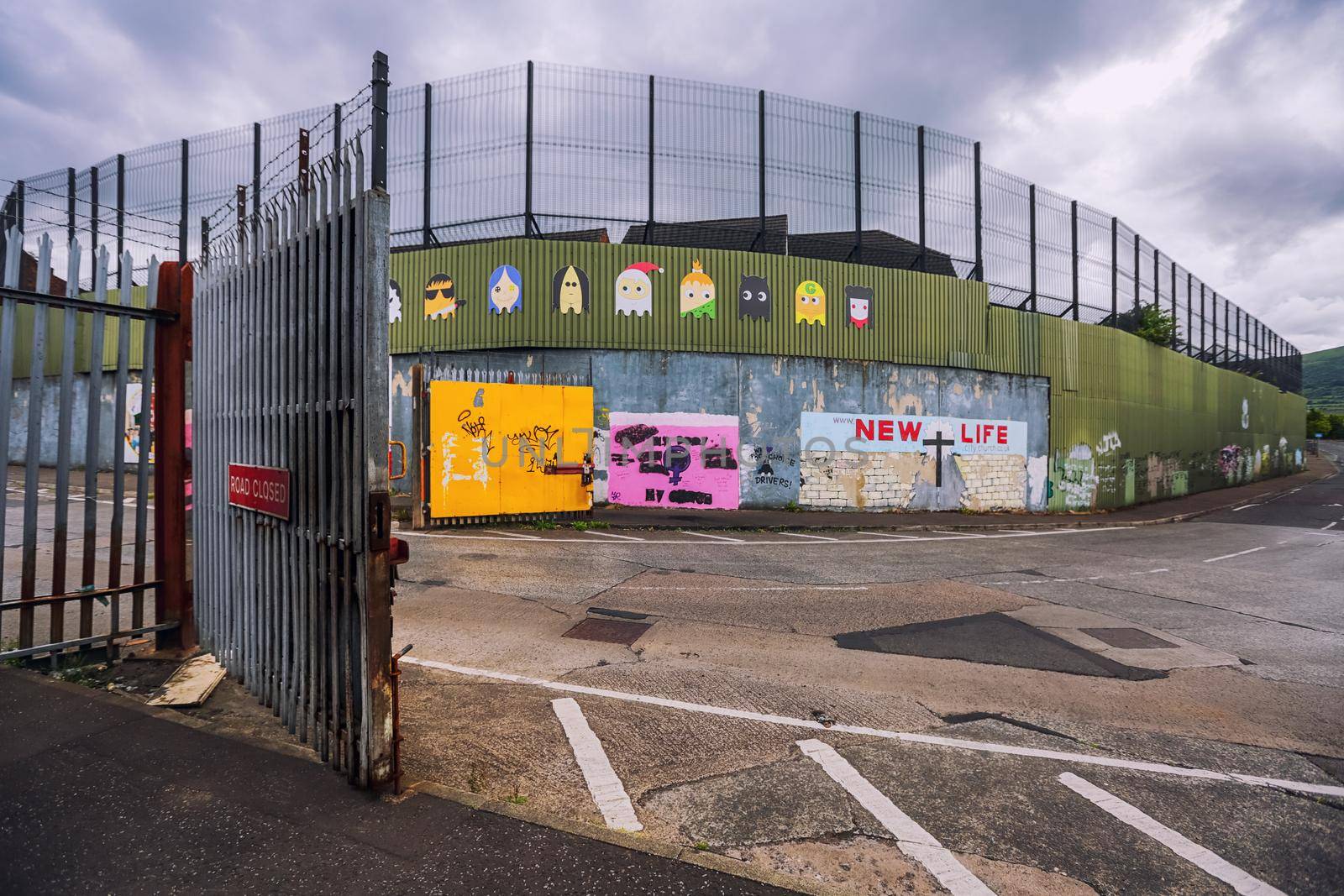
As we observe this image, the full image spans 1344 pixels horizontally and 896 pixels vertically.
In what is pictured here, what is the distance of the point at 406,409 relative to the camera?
19.1 metres

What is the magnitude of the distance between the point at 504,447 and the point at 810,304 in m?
10.2

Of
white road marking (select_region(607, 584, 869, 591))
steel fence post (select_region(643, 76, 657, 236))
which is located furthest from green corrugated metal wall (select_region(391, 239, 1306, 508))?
white road marking (select_region(607, 584, 869, 591))

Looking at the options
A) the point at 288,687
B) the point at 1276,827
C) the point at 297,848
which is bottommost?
the point at 1276,827

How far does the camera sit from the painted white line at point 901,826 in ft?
9.77

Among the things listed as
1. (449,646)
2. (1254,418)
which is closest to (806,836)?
(449,646)

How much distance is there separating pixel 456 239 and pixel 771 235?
31.3 feet

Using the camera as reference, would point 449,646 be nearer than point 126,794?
No

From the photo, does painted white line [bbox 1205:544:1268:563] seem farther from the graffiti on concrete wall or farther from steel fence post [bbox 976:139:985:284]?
steel fence post [bbox 976:139:985:284]

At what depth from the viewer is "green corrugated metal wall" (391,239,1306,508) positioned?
18422mm

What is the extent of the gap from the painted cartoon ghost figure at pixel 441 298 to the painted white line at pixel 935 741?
15381 mm

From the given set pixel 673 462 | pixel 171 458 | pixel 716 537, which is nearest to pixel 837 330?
pixel 673 462

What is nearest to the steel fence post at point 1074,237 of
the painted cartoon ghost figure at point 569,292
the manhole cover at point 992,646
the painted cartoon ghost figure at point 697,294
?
the painted cartoon ghost figure at point 697,294

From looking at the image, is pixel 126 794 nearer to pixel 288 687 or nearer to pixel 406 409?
pixel 288 687

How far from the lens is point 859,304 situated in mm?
20016
